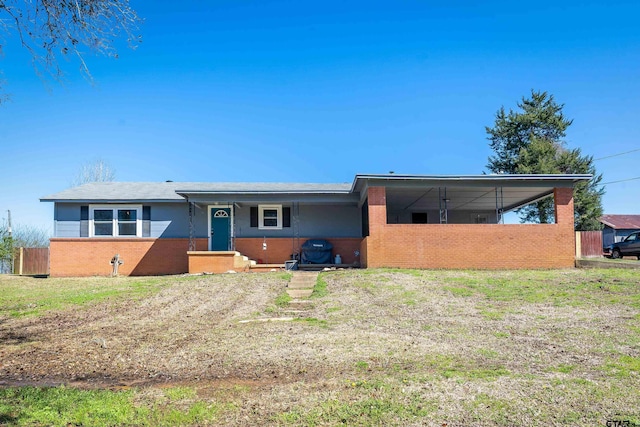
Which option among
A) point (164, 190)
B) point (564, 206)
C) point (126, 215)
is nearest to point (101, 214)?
point (126, 215)

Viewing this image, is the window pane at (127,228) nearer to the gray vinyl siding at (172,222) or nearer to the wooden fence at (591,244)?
the gray vinyl siding at (172,222)

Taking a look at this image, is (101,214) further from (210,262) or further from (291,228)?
(291,228)

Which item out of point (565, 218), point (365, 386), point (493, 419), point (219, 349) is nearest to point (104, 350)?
point (219, 349)

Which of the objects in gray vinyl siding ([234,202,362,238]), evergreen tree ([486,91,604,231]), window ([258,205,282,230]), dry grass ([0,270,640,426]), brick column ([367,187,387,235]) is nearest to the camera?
dry grass ([0,270,640,426])

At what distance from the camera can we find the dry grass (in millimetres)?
4469

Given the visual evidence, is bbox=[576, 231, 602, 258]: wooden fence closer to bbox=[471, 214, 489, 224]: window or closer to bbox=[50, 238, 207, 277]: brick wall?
bbox=[471, 214, 489, 224]: window

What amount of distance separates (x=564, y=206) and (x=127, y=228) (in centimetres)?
1829

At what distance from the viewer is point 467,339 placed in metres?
7.23

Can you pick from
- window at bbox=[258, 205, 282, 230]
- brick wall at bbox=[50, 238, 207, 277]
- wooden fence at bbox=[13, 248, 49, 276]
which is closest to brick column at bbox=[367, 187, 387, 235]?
window at bbox=[258, 205, 282, 230]

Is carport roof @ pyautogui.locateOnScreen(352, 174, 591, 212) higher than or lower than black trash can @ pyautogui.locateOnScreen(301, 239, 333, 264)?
higher

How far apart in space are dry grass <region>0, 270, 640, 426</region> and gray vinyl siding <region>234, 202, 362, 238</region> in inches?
364

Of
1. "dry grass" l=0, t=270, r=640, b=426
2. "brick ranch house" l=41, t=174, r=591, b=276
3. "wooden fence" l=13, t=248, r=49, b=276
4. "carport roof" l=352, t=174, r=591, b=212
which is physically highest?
"carport roof" l=352, t=174, r=591, b=212

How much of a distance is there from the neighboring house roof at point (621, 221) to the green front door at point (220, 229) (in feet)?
117

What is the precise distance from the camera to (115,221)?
817 inches
